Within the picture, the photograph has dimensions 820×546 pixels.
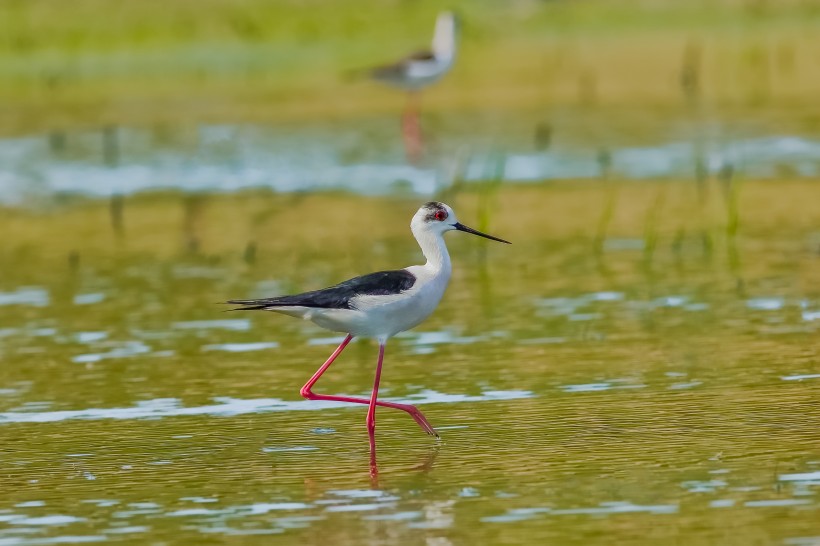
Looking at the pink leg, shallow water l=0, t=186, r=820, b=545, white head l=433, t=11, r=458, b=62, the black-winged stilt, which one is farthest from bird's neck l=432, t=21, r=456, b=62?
the black-winged stilt

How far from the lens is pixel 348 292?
→ 8.77 meters

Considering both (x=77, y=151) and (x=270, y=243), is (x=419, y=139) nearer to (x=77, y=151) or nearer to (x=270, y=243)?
(x=77, y=151)

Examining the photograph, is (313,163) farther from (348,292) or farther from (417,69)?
(348,292)

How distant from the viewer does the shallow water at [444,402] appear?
7148 mm

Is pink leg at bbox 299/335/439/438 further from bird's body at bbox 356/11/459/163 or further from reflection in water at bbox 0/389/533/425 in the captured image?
bird's body at bbox 356/11/459/163

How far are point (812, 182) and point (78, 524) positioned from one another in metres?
10.5

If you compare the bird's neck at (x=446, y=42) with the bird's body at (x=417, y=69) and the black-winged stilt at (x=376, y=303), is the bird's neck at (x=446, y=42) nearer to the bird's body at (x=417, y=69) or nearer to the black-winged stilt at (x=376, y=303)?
the bird's body at (x=417, y=69)

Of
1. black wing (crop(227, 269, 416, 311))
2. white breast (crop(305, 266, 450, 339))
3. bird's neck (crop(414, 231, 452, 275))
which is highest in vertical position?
bird's neck (crop(414, 231, 452, 275))

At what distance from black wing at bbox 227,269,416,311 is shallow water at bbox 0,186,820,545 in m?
0.63

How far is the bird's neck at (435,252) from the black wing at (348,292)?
0.17 m

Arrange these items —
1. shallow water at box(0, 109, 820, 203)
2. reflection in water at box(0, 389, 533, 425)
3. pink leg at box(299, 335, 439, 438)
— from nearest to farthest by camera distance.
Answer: pink leg at box(299, 335, 439, 438) → reflection in water at box(0, 389, 533, 425) → shallow water at box(0, 109, 820, 203)

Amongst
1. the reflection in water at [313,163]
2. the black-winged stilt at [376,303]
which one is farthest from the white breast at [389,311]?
the reflection in water at [313,163]

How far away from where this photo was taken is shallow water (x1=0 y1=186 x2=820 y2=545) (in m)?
7.15

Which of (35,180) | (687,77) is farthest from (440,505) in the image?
(687,77)
